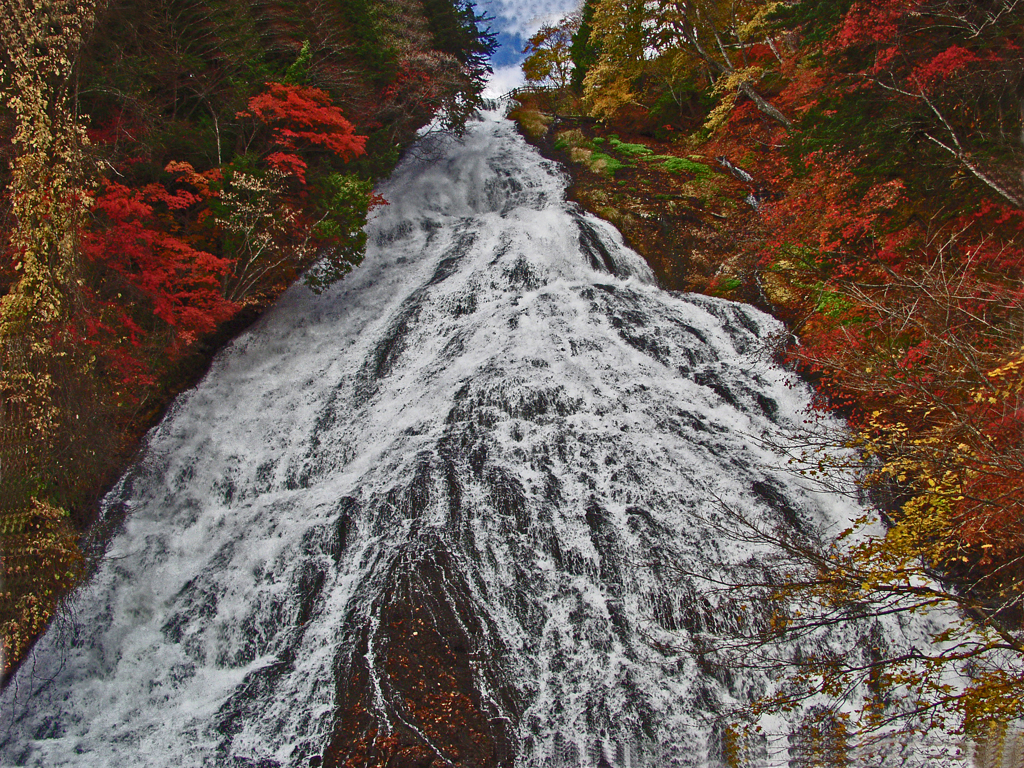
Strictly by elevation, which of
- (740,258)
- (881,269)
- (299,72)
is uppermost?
(299,72)

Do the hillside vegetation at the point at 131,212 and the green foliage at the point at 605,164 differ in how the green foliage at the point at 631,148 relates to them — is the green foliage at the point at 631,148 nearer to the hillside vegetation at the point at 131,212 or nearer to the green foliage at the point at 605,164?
the green foliage at the point at 605,164

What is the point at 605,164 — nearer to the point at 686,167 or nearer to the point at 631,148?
the point at 631,148

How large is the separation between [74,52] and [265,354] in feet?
20.1

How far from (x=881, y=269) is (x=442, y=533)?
7858 millimetres

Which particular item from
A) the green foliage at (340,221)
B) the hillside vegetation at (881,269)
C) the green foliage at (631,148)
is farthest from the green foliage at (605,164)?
the green foliage at (340,221)

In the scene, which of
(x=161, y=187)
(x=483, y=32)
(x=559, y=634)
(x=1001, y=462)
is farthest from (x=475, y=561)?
(x=483, y=32)

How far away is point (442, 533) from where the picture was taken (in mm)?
7465

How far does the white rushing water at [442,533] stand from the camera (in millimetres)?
6137

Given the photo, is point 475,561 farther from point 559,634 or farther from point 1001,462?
point 1001,462

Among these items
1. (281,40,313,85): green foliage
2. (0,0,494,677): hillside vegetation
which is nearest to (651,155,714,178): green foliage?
(0,0,494,677): hillside vegetation

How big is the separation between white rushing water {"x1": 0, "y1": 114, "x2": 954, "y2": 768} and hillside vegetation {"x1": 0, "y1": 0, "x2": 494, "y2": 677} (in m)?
0.99

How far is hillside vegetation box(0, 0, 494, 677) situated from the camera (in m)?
Answer: 7.66

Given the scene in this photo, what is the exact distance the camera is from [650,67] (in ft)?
68.6

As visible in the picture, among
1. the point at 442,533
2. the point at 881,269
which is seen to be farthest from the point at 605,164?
the point at 442,533
